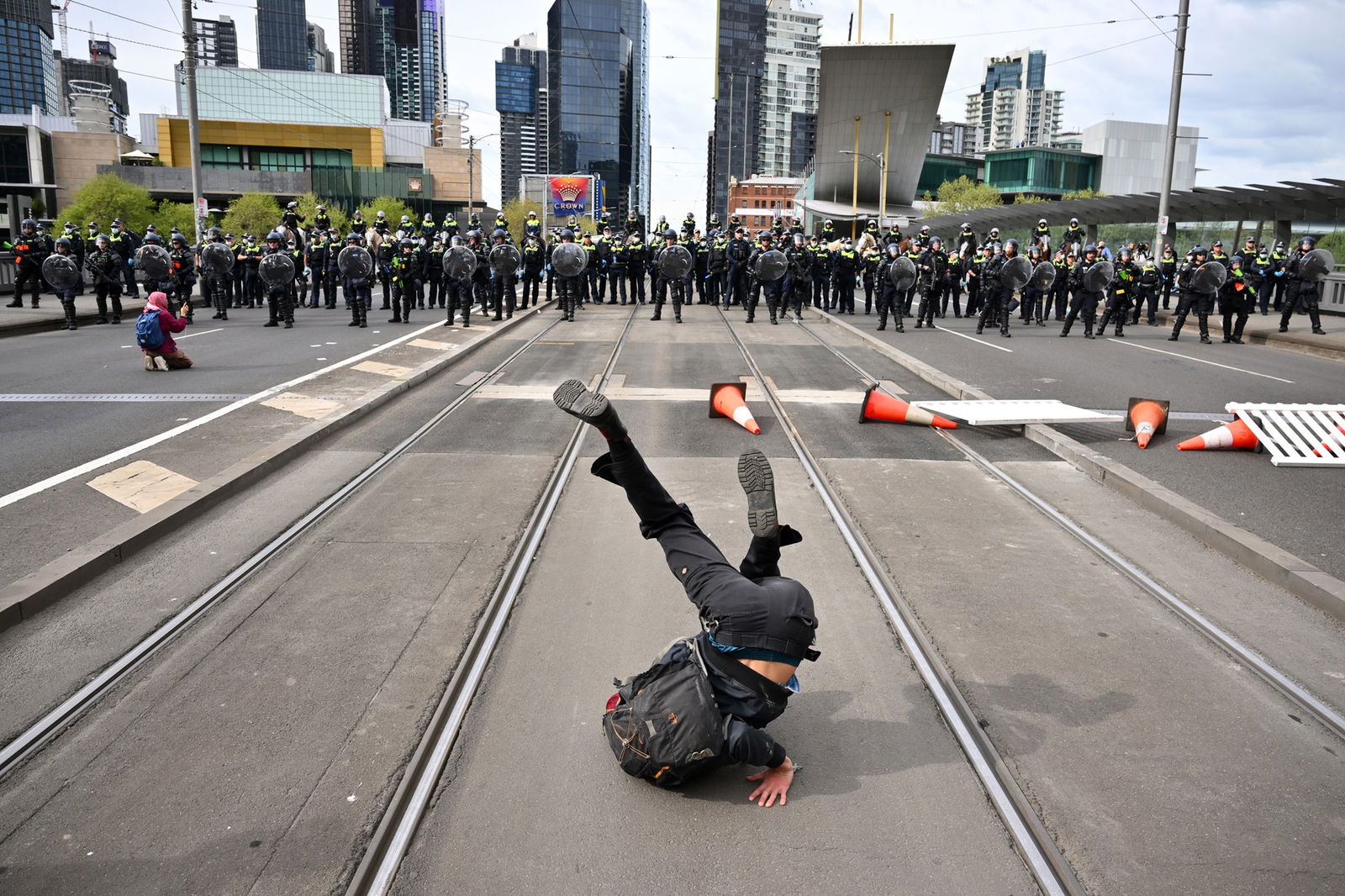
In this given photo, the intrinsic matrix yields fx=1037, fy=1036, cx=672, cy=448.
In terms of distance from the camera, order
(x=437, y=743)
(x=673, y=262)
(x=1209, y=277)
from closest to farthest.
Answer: (x=437, y=743) < (x=1209, y=277) < (x=673, y=262)

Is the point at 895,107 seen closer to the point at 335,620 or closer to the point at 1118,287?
the point at 1118,287

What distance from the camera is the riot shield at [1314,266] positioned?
2383cm

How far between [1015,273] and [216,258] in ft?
57.8

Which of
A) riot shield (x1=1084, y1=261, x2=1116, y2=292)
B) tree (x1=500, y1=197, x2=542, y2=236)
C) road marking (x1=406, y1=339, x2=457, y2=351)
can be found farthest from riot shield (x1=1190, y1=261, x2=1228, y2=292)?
tree (x1=500, y1=197, x2=542, y2=236)

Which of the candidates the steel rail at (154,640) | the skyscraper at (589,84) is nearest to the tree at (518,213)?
the skyscraper at (589,84)

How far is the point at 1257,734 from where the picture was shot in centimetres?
442

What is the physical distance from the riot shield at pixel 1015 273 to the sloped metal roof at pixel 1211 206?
27.2 ft

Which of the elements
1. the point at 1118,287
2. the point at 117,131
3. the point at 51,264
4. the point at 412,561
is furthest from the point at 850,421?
the point at 117,131

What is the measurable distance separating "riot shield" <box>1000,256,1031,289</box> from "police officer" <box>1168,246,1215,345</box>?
304cm

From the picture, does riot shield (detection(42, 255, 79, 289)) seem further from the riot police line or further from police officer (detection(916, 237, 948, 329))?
police officer (detection(916, 237, 948, 329))

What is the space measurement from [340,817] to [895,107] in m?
86.5

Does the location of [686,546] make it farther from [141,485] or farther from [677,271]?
[677,271]

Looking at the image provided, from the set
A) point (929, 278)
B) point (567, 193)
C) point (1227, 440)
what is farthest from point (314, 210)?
point (1227, 440)

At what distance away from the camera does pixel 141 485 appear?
315 inches
